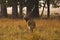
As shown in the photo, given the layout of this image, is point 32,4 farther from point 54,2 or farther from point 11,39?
point 11,39

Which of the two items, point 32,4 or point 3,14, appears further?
point 3,14

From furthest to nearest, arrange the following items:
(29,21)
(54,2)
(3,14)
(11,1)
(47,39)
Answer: (3,14), (54,2), (11,1), (29,21), (47,39)

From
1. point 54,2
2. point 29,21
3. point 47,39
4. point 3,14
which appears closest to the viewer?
point 47,39

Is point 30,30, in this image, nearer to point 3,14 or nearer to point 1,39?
point 1,39

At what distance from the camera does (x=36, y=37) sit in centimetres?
1120

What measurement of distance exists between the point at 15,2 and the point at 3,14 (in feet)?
15.2

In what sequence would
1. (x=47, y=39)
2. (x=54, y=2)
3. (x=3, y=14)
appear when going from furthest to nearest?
(x=3, y=14) → (x=54, y=2) → (x=47, y=39)

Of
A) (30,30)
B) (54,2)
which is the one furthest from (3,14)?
(30,30)

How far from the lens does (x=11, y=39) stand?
1116 centimetres

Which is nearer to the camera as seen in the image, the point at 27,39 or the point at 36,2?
the point at 27,39

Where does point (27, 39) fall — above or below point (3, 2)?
below

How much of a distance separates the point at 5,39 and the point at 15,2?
441 inches

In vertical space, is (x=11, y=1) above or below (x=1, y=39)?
above

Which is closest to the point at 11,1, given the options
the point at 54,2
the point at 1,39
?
the point at 54,2
